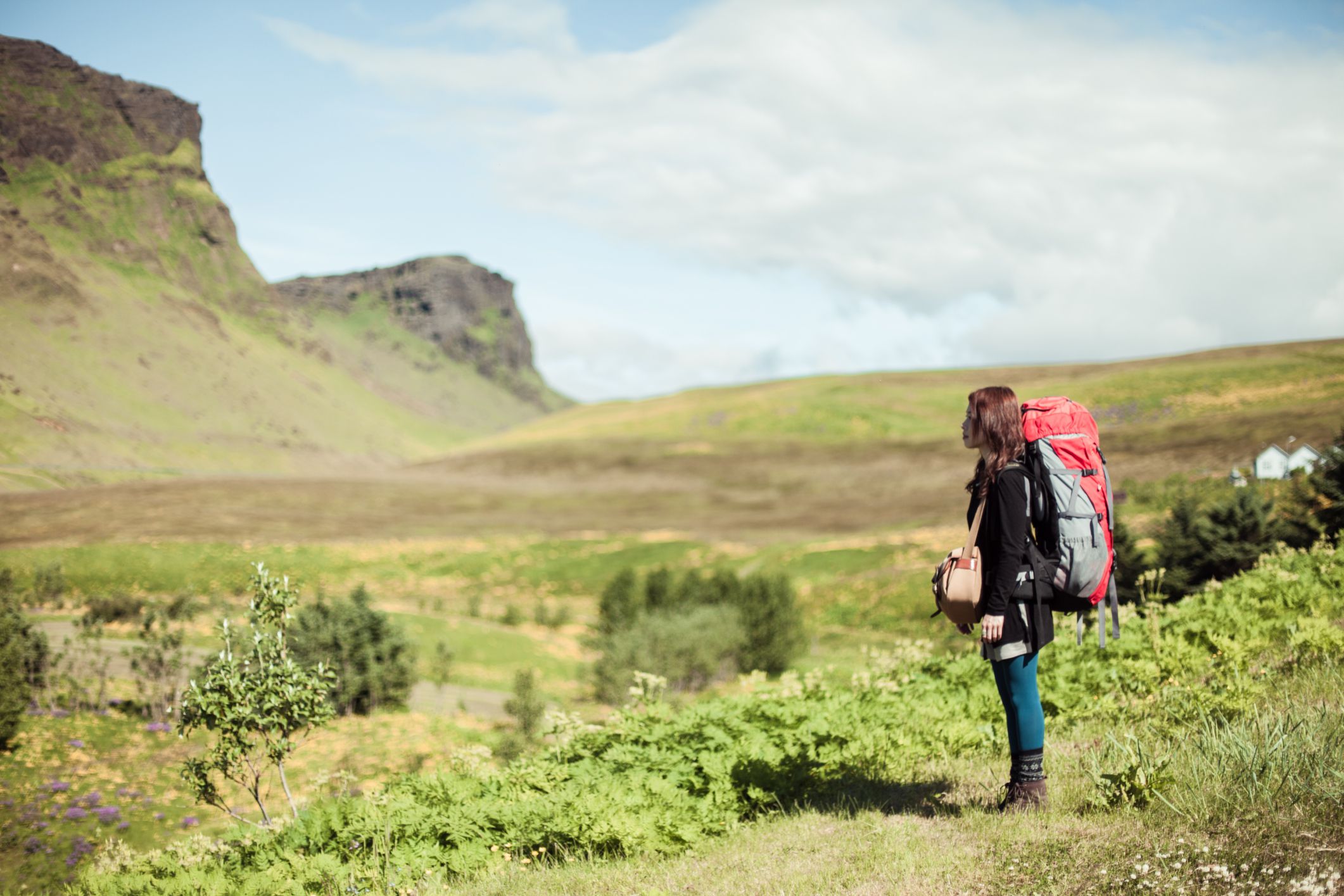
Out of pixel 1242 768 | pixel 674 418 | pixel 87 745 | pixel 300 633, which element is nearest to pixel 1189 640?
pixel 1242 768

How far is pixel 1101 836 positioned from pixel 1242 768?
3.70 ft

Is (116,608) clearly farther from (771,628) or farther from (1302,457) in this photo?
(1302,457)

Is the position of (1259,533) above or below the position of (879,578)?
above

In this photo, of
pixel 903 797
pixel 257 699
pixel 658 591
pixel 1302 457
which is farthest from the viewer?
pixel 658 591

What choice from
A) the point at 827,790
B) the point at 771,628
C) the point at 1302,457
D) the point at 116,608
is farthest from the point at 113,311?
the point at 1302,457

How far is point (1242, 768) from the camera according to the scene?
5.12m

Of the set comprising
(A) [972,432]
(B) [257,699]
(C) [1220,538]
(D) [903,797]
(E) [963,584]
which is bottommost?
(C) [1220,538]

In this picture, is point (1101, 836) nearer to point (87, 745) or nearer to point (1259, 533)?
point (87, 745)

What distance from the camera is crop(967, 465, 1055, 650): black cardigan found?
4.96 meters

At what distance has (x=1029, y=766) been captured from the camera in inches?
213

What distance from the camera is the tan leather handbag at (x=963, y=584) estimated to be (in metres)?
5.09

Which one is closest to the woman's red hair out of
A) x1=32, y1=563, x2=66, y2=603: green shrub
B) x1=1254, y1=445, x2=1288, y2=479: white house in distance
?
x1=32, y1=563, x2=66, y2=603: green shrub

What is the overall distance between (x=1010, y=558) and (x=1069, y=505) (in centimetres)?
50

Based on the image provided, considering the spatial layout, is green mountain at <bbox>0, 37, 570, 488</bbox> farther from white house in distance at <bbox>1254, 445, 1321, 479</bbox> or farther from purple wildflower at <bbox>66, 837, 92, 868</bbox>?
white house in distance at <bbox>1254, 445, 1321, 479</bbox>
